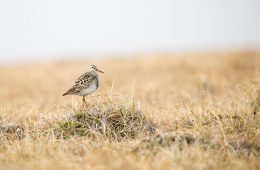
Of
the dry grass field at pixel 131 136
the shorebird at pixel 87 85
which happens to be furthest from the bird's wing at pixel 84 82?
the dry grass field at pixel 131 136

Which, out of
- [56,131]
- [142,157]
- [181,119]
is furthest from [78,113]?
[142,157]

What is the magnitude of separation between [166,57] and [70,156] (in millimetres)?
18005

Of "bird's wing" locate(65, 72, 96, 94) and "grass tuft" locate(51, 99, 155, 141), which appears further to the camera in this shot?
"bird's wing" locate(65, 72, 96, 94)

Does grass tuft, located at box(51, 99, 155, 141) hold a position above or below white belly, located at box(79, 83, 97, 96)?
below

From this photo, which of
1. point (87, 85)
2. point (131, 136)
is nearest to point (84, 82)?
point (87, 85)

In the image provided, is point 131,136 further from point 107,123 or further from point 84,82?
point 84,82

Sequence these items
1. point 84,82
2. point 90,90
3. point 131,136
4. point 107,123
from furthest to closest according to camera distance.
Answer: point 84,82
point 90,90
point 107,123
point 131,136

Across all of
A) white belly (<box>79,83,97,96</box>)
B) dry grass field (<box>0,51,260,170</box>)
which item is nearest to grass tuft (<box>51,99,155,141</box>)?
dry grass field (<box>0,51,260,170</box>)

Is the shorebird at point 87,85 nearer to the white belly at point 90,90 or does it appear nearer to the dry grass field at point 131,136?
the white belly at point 90,90

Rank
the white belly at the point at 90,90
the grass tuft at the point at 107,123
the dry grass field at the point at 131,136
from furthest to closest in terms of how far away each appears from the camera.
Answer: the white belly at the point at 90,90 < the grass tuft at the point at 107,123 < the dry grass field at the point at 131,136

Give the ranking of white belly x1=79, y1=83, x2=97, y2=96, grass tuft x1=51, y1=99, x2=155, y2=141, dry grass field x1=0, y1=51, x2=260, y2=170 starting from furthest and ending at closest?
white belly x1=79, y1=83, x2=97, y2=96, grass tuft x1=51, y1=99, x2=155, y2=141, dry grass field x1=0, y1=51, x2=260, y2=170

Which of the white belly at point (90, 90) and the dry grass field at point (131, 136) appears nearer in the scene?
the dry grass field at point (131, 136)

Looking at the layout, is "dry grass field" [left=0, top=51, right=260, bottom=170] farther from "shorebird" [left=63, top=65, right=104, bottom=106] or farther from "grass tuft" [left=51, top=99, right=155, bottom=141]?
"shorebird" [left=63, top=65, right=104, bottom=106]

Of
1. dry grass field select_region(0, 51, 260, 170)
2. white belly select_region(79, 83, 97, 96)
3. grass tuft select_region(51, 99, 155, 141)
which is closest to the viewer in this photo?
dry grass field select_region(0, 51, 260, 170)
